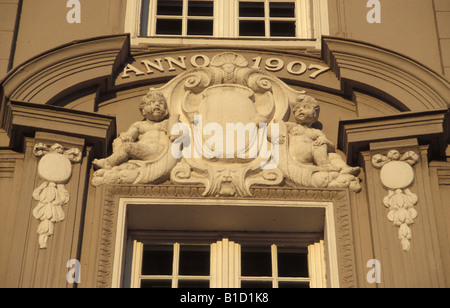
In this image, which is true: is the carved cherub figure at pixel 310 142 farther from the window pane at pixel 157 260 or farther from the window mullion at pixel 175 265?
the window pane at pixel 157 260

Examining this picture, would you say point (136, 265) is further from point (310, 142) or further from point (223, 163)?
point (310, 142)

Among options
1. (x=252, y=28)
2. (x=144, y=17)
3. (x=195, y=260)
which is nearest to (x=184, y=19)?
(x=144, y=17)

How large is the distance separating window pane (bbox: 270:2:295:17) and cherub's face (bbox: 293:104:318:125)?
6.99 ft

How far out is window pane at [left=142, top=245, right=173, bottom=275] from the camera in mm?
11227

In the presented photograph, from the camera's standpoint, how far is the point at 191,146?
461 inches

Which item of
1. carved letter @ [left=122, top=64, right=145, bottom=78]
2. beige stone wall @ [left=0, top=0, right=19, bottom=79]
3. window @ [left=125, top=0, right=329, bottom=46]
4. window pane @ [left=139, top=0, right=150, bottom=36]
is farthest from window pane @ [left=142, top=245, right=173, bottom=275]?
window pane @ [left=139, top=0, right=150, bottom=36]

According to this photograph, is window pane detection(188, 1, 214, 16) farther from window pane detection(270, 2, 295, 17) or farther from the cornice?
the cornice

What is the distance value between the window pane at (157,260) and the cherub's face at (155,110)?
1.41 m

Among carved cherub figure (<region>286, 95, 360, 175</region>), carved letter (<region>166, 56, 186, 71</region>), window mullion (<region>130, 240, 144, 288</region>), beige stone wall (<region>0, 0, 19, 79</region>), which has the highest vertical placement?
beige stone wall (<region>0, 0, 19, 79</region>)

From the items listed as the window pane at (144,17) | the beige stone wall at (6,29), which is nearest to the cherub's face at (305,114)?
the window pane at (144,17)

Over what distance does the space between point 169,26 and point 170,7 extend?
0.33 m

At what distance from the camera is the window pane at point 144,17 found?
13438 mm
